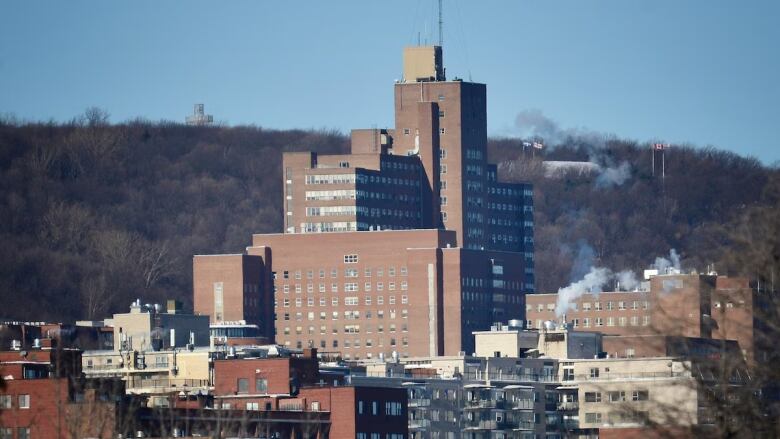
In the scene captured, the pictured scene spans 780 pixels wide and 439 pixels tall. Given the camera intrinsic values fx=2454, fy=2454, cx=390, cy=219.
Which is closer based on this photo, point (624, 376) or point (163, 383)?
point (163, 383)

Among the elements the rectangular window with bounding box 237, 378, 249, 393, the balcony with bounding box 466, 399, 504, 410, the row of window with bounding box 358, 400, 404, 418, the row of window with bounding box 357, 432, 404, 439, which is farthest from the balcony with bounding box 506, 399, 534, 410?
the rectangular window with bounding box 237, 378, 249, 393

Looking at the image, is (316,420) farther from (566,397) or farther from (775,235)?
(775,235)

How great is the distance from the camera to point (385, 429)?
118875mm

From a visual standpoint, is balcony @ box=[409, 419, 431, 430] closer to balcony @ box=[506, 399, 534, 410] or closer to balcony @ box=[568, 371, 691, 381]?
balcony @ box=[506, 399, 534, 410]

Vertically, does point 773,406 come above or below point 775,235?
below

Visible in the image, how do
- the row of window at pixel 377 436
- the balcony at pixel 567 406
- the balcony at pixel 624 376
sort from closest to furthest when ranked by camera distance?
the row of window at pixel 377 436
the balcony at pixel 624 376
the balcony at pixel 567 406

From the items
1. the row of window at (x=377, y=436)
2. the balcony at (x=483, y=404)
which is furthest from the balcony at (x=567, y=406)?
the row of window at (x=377, y=436)

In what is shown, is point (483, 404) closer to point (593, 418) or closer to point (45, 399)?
point (593, 418)

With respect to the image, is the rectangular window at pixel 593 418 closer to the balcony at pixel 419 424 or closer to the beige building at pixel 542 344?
the balcony at pixel 419 424

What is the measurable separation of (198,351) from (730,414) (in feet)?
386

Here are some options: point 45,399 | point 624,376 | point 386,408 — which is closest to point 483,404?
point 624,376

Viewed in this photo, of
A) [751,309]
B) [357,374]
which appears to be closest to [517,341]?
[357,374]

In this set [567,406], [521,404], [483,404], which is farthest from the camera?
[567,406]

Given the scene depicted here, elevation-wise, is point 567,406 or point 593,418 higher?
point 567,406
